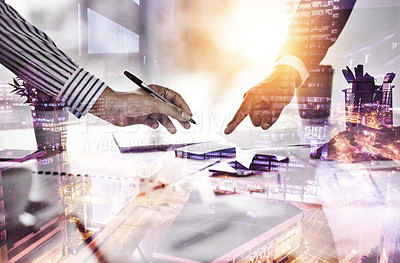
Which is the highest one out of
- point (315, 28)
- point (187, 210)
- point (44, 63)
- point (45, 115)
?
point (315, 28)

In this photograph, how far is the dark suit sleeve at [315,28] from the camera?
82cm

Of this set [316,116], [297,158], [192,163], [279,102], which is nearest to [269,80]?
[279,102]

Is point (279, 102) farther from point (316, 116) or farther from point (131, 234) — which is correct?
point (131, 234)

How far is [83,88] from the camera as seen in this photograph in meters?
0.93

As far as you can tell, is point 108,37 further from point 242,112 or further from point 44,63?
point 242,112

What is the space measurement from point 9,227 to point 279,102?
149 centimetres

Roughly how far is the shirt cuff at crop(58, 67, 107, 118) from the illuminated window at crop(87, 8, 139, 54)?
15 cm

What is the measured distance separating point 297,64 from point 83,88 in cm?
90

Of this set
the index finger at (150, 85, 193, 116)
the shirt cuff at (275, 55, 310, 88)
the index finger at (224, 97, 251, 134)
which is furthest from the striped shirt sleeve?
the shirt cuff at (275, 55, 310, 88)

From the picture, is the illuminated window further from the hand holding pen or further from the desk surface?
the desk surface

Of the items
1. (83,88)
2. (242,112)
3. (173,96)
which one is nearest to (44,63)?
(83,88)

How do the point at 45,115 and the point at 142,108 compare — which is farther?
the point at 45,115

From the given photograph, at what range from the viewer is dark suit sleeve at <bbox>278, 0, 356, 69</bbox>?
821 millimetres

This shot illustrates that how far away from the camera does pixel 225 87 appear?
93 centimetres
